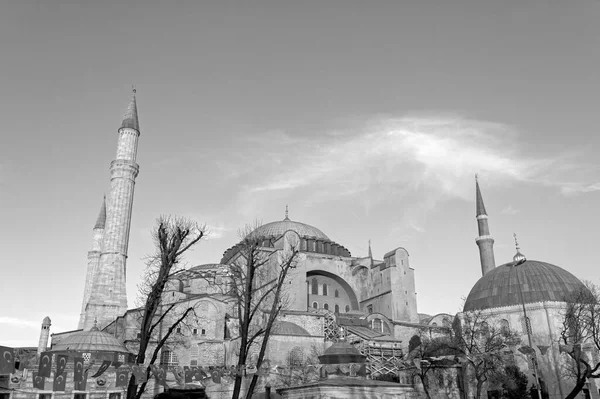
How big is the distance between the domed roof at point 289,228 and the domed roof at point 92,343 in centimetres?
2547

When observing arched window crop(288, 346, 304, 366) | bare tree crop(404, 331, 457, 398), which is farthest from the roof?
bare tree crop(404, 331, 457, 398)

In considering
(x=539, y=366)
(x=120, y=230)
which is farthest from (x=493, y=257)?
(x=120, y=230)

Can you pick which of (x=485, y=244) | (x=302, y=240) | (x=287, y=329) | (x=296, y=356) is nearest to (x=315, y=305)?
(x=302, y=240)

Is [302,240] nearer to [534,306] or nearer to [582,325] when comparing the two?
[534,306]

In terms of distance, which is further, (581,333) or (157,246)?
(581,333)

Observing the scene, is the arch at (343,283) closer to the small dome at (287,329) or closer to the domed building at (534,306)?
the domed building at (534,306)

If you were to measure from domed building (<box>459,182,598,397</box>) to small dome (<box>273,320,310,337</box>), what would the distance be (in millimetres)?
12081

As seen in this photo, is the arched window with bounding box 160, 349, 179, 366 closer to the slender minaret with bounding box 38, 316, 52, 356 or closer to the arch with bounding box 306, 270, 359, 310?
the slender minaret with bounding box 38, 316, 52, 356

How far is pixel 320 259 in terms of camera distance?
160 ft

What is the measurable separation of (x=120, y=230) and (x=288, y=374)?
19730 millimetres

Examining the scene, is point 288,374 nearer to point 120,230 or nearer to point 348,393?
point 348,393

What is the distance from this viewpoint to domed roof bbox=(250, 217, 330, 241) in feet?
179

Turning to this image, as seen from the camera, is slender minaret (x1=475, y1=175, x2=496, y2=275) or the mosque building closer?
the mosque building

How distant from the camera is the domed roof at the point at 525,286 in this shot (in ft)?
116
